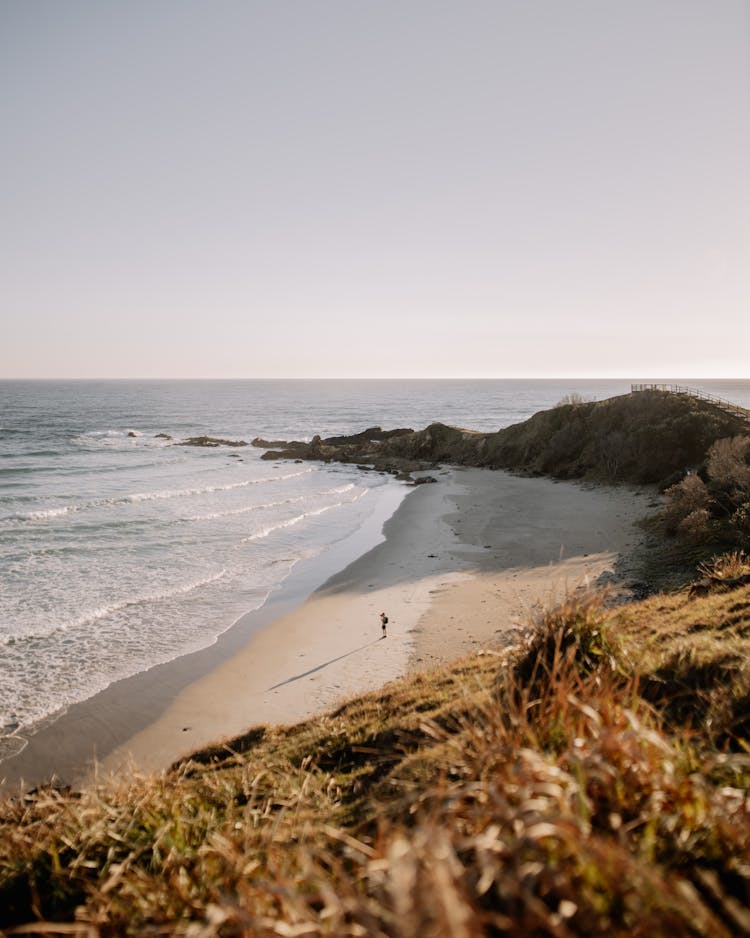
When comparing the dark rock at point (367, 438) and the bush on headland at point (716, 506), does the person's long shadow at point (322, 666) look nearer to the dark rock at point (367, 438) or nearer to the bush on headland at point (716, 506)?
the bush on headland at point (716, 506)

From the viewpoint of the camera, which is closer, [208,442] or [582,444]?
[582,444]

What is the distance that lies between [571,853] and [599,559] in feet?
64.0

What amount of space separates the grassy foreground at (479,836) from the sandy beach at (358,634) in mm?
945

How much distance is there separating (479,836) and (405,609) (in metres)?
14.7

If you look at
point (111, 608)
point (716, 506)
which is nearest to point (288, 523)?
point (111, 608)

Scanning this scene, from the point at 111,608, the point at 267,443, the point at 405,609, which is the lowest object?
the point at 111,608

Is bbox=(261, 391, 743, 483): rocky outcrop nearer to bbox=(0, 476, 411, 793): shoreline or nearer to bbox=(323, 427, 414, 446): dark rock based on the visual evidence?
bbox=(323, 427, 414, 446): dark rock

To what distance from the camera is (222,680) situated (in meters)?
12.9

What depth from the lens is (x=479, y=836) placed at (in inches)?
92.9

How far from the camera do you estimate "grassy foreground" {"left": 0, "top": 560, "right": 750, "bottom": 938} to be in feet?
6.49

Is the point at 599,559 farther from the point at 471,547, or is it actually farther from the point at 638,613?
the point at 638,613

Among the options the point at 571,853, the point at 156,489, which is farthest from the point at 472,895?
the point at 156,489

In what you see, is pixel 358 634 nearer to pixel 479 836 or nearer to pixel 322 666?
pixel 322 666

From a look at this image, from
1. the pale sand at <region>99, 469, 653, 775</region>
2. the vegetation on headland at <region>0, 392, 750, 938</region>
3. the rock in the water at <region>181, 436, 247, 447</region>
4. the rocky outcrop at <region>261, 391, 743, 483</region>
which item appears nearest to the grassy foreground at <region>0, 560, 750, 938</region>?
the vegetation on headland at <region>0, 392, 750, 938</region>
